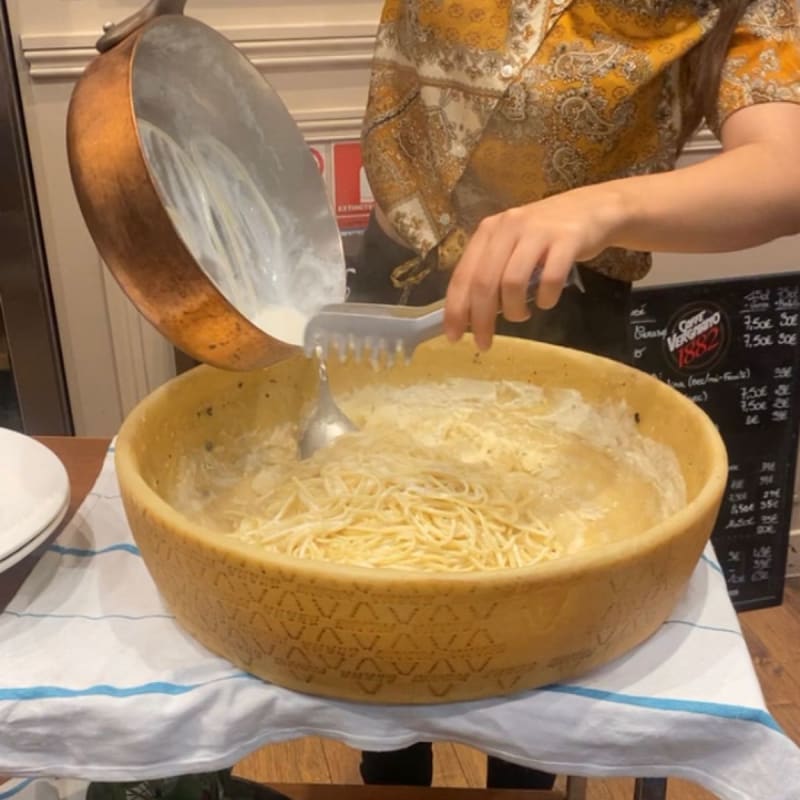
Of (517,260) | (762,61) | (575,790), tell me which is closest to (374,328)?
(517,260)

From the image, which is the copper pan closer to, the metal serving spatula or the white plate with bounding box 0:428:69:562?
the metal serving spatula

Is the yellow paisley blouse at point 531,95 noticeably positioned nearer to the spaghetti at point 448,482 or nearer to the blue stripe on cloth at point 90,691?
the spaghetti at point 448,482

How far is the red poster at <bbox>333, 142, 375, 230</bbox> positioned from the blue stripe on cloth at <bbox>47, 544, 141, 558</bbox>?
1.14 meters

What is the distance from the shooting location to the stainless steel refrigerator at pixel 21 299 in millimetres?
1693

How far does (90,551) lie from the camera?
0.81 m

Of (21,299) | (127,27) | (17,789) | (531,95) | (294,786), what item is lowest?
(294,786)

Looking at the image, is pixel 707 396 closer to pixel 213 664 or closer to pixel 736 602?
pixel 736 602

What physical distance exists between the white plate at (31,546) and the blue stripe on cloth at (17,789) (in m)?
0.41

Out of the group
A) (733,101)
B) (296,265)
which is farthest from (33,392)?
(733,101)

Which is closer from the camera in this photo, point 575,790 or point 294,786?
point 575,790

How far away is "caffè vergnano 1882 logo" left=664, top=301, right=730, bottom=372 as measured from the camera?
1.88 meters

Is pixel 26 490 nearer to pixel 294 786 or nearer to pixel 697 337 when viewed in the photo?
pixel 294 786

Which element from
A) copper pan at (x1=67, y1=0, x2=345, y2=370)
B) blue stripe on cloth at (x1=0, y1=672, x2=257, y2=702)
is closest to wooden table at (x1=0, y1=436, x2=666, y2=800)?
blue stripe on cloth at (x1=0, y1=672, x2=257, y2=702)

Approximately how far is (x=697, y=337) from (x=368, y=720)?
143cm
